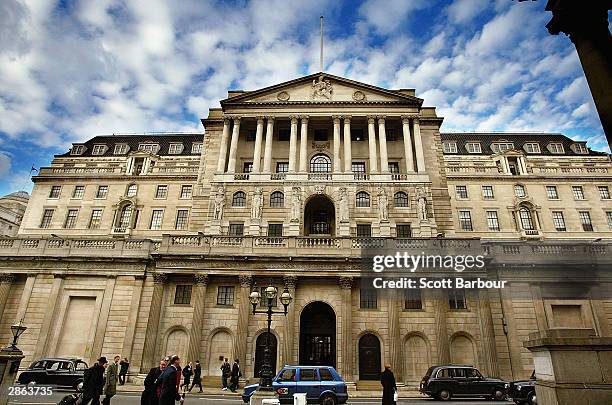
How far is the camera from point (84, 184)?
53.0m

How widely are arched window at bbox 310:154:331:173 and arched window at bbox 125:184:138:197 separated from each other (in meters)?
28.4

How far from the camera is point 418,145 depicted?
123 ft

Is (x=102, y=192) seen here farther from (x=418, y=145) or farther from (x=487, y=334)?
(x=487, y=334)

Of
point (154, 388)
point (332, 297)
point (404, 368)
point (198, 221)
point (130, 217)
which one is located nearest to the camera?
point (154, 388)

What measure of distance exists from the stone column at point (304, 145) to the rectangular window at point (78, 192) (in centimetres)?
3459

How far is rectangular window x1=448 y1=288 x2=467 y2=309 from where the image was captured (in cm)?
2797

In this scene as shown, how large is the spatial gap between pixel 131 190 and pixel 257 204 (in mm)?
27621

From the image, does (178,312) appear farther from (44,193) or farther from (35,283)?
(44,193)

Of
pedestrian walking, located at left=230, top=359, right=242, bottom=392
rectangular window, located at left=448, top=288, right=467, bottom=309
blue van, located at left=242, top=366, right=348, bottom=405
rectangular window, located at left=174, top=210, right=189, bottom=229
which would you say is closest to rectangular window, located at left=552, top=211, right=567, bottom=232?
rectangular window, located at left=448, top=288, right=467, bottom=309

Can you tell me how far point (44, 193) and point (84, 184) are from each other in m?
5.35

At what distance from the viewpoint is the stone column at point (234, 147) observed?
37.3 metres

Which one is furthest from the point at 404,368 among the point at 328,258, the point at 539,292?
the point at 539,292

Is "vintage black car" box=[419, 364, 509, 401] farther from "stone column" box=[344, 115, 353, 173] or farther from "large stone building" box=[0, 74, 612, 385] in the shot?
"stone column" box=[344, 115, 353, 173]

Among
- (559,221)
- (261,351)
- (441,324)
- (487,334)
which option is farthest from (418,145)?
(559,221)
